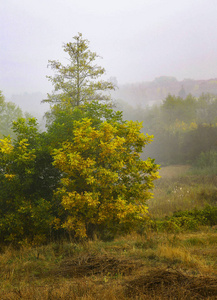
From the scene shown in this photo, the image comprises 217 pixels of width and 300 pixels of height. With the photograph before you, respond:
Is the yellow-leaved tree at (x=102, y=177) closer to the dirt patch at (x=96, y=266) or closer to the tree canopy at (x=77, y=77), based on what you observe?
the dirt patch at (x=96, y=266)

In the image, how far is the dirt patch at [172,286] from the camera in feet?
12.6

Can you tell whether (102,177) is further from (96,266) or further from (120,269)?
(120,269)

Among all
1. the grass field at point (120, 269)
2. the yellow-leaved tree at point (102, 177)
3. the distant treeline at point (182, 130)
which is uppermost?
the distant treeline at point (182, 130)

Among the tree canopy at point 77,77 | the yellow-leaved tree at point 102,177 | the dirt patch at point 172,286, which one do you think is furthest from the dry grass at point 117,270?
the tree canopy at point 77,77

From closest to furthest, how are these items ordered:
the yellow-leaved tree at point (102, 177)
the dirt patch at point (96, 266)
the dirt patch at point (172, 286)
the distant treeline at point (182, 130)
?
1. the dirt patch at point (172, 286)
2. the dirt patch at point (96, 266)
3. the yellow-leaved tree at point (102, 177)
4. the distant treeline at point (182, 130)

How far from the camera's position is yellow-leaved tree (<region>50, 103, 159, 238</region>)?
25.3 feet

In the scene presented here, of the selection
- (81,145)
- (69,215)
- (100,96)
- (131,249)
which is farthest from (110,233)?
(100,96)

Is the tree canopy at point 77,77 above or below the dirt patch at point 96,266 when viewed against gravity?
above

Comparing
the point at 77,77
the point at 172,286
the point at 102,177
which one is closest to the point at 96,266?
the point at 172,286

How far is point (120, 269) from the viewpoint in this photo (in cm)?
519

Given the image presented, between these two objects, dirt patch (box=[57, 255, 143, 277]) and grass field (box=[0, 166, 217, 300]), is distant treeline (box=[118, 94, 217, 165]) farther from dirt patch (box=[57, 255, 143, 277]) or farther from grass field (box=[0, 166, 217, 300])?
dirt patch (box=[57, 255, 143, 277])

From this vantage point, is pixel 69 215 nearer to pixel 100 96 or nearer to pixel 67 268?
pixel 67 268

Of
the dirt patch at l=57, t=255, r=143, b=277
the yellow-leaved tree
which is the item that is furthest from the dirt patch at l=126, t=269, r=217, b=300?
the yellow-leaved tree

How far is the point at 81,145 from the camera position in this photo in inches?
309
